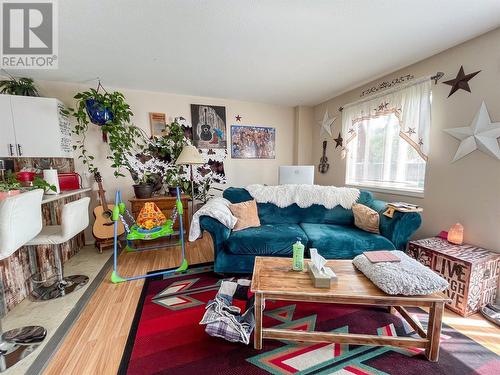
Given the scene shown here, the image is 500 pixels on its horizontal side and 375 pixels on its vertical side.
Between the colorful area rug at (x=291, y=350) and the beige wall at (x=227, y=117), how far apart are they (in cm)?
232

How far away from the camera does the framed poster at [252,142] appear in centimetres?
372

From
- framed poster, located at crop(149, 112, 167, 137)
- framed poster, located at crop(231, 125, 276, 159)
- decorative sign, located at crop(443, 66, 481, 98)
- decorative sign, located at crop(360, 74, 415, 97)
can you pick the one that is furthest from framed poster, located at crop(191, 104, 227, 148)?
decorative sign, located at crop(443, 66, 481, 98)

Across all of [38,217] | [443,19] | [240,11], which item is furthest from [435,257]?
[38,217]

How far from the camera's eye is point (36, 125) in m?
2.40

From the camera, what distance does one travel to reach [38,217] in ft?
5.30

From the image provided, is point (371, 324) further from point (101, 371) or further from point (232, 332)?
point (101, 371)

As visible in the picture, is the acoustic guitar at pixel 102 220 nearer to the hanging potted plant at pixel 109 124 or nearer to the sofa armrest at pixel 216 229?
the hanging potted plant at pixel 109 124

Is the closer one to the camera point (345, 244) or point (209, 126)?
point (345, 244)

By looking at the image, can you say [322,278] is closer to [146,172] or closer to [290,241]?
[290,241]

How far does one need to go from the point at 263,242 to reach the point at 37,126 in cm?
288

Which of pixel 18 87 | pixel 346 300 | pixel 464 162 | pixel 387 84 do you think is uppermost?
pixel 387 84

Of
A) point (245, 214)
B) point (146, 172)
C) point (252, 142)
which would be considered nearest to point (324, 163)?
point (252, 142)

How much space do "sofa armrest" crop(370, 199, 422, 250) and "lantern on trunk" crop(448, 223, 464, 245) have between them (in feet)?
0.96

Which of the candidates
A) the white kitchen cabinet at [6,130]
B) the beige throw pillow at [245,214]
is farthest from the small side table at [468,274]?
the white kitchen cabinet at [6,130]
